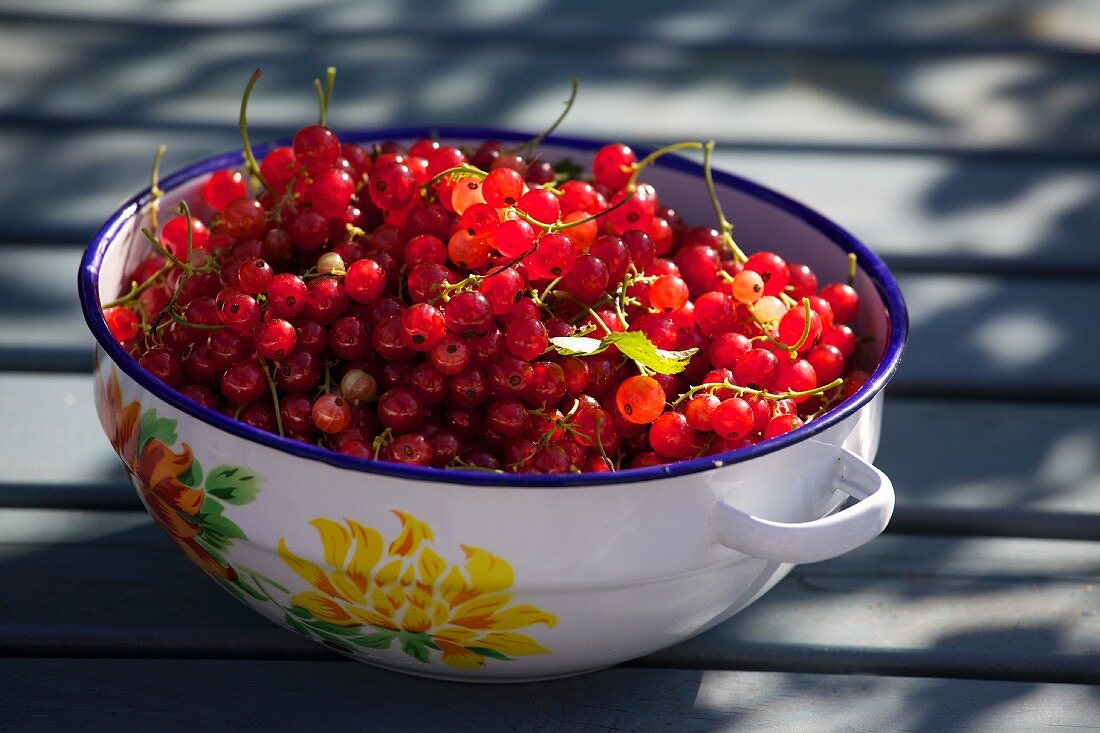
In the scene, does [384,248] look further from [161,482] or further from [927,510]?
[927,510]

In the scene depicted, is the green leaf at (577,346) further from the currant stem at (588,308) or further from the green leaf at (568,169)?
the green leaf at (568,169)

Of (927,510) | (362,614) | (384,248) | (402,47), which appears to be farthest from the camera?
(402,47)

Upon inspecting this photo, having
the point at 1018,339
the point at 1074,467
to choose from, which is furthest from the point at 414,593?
the point at 1018,339

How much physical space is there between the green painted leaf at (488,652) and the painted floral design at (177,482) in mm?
144

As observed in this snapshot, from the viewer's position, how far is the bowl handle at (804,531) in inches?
25.5

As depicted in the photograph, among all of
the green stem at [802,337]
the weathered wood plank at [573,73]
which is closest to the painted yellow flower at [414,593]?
the green stem at [802,337]

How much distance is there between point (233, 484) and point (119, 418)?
0.35 ft

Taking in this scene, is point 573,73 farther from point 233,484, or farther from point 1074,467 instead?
point 233,484

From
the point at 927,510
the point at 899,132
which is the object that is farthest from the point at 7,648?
the point at 899,132

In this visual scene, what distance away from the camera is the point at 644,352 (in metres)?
0.73

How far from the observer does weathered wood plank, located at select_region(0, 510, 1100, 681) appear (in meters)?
0.79

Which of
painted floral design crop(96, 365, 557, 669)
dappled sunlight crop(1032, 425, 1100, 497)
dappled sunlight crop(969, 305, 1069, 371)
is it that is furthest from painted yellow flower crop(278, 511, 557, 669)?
dappled sunlight crop(969, 305, 1069, 371)

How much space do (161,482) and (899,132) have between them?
3.53ft

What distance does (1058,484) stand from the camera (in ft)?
3.25
